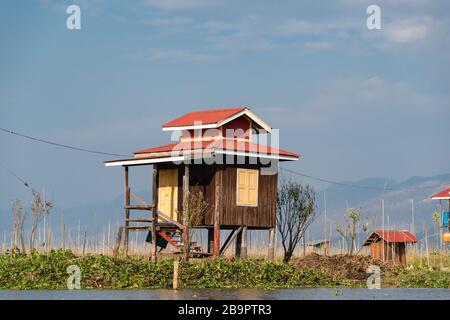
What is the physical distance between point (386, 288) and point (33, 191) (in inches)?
626

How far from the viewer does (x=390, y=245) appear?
42.7 m

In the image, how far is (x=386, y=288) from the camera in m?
33.8

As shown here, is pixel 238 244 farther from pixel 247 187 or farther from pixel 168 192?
pixel 168 192

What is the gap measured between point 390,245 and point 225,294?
Result: 50.3ft

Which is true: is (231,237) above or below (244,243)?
above

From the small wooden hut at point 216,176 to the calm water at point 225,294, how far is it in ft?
21.6

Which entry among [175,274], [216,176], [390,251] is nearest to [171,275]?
[175,274]

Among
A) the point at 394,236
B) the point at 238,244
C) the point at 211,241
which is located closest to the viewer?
the point at 238,244

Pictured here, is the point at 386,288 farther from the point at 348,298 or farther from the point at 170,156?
the point at 170,156

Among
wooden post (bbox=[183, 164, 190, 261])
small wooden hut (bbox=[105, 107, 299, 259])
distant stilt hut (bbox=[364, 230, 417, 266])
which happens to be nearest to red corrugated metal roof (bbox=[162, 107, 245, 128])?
small wooden hut (bbox=[105, 107, 299, 259])

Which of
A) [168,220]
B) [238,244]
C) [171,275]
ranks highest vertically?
[168,220]

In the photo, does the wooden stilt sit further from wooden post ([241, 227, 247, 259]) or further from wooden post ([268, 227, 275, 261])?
wooden post ([268, 227, 275, 261])

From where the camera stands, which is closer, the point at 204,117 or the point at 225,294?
the point at 225,294
